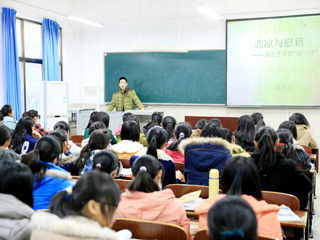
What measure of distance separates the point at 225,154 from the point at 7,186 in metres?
1.84

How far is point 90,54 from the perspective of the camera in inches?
360

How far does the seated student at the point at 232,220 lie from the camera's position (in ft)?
3.59

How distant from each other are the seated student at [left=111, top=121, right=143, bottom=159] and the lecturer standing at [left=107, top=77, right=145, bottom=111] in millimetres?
4329

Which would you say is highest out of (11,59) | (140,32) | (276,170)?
(140,32)

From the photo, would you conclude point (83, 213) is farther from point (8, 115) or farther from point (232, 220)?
point (8, 115)

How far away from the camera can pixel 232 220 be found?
3.62ft

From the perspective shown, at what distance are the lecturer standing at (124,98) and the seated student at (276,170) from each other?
573 cm

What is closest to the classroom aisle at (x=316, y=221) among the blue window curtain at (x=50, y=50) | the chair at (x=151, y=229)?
the chair at (x=151, y=229)

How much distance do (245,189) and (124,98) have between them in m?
6.71

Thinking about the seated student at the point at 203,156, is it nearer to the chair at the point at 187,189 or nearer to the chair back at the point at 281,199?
the chair at the point at 187,189

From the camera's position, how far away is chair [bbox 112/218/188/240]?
5.72 ft

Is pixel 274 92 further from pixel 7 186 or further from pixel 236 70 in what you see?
pixel 7 186

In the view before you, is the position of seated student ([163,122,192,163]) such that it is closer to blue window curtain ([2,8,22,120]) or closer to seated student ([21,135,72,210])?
seated student ([21,135,72,210])

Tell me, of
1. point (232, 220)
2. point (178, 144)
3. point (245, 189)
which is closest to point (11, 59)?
point (178, 144)
